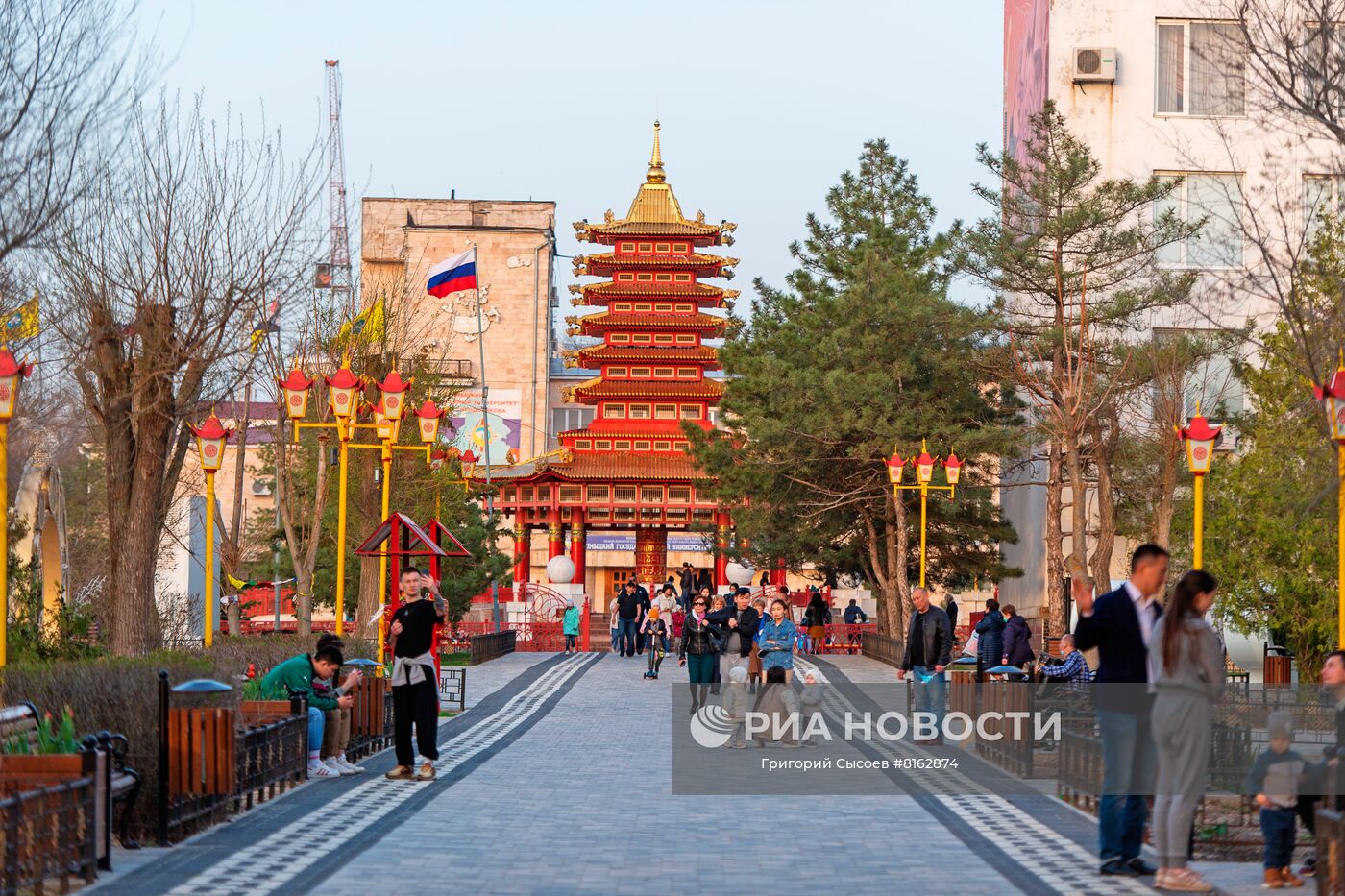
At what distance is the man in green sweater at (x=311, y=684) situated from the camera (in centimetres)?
1594

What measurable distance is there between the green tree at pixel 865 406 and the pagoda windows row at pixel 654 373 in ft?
60.6

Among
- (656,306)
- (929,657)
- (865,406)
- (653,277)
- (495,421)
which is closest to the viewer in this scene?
(929,657)

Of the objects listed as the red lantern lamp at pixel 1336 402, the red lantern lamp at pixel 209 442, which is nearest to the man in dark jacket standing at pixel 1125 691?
the red lantern lamp at pixel 1336 402

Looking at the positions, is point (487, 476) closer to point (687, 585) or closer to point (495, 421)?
point (687, 585)

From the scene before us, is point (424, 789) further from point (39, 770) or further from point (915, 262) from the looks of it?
point (915, 262)

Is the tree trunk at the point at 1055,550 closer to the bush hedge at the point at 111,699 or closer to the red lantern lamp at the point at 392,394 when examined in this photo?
the red lantern lamp at the point at 392,394

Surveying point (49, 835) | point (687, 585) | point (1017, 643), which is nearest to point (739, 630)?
point (1017, 643)

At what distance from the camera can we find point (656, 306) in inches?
2702

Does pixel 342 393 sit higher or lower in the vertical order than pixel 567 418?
lower

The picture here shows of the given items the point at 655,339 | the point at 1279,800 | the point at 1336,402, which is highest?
the point at 655,339

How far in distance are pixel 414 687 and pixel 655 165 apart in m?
56.9

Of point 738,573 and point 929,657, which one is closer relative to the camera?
point 929,657

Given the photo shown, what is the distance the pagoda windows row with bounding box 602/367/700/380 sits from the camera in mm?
68250

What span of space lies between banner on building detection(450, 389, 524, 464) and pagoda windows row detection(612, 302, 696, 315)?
24.9 metres
